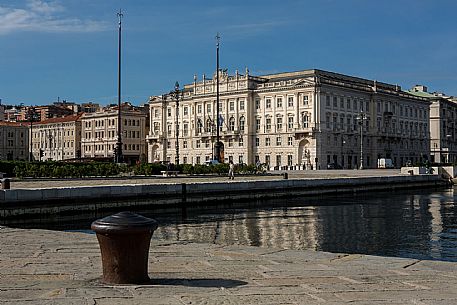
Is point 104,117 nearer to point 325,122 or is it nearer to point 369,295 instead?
point 325,122

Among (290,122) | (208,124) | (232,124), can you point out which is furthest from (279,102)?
(208,124)

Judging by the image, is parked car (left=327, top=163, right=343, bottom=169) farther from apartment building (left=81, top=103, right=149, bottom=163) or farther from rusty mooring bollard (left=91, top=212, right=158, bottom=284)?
rusty mooring bollard (left=91, top=212, right=158, bottom=284)

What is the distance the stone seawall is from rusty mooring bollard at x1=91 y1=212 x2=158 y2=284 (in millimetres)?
21265

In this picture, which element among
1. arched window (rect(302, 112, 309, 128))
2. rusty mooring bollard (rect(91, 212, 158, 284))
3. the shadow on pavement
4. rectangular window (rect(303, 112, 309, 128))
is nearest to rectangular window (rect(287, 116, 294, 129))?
arched window (rect(302, 112, 309, 128))

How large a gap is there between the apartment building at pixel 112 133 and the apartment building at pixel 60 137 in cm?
423

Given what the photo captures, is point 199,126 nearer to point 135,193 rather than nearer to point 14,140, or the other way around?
point 14,140

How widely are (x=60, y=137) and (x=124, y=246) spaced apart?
6073 inches

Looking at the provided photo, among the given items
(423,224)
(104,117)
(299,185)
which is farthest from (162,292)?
(104,117)

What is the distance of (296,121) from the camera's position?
→ 372 feet

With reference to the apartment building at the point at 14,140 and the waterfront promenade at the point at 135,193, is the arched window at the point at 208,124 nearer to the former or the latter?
the apartment building at the point at 14,140

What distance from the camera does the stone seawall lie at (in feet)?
96.5

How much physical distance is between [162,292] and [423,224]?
68.3 ft

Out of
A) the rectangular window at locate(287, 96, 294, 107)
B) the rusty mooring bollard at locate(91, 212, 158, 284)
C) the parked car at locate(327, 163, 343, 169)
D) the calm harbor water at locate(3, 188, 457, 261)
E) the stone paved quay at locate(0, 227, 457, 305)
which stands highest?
the rectangular window at locate(287, 96, 294, 107)

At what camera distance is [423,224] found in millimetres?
27047
